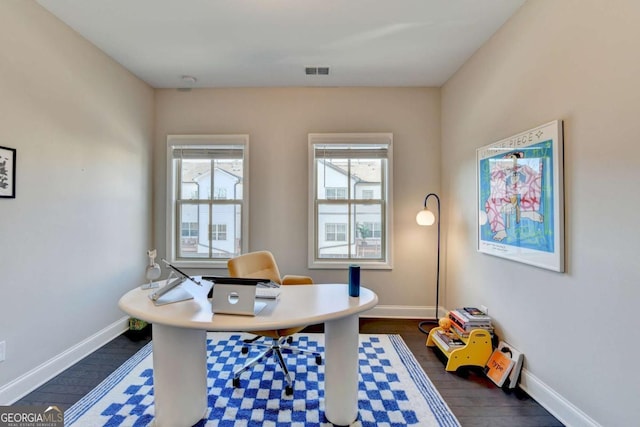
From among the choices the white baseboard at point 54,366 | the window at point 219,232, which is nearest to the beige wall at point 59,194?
the white baseboard at point 54,366

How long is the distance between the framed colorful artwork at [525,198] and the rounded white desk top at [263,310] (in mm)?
1205

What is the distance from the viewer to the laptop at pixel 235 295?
4.77ft

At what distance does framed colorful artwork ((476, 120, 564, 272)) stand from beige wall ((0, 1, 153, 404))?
3.56 metres

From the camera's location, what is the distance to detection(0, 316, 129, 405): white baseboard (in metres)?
1.83

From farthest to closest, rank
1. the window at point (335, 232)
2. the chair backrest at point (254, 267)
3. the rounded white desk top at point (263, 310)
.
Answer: the window at point (335, 232) < the chair backrest at point (254, 267) < the rounded white desk top at point (263, 310)

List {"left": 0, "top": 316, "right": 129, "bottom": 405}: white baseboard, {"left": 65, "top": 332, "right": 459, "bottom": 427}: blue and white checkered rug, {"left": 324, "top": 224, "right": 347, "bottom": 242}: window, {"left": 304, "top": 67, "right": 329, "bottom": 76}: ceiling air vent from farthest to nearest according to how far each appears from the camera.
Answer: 1. {"left": 324, "top": 224, "right": 347, "bottom": 242}: window
2. {"left": 304, "top": 67, "right": 329, "bottom": 76}: ceiling air vent
3. {"left": 0, "top": 316, "right": 129, "bottom": 405}: white baseboard
4. {"left": 65, "top": 332, "right": 459, "bottom": 427}: blue and white checkered rug

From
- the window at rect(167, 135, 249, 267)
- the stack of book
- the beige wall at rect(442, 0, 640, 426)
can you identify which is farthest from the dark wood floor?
the window at rect(167, 135, 249, 267)

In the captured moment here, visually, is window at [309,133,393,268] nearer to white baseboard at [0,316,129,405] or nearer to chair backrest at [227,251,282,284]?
chair backrest at [227,251,282,284]

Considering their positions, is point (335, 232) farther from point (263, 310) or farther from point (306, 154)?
point (263, 310)

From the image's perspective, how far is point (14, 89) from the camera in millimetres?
1865

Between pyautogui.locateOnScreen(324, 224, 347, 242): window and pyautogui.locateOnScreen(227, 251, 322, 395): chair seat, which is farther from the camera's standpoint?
pyautogui.locateOnScreen(324, 224, 347, 242): window

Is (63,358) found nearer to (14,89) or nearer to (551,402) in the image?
(14,89)

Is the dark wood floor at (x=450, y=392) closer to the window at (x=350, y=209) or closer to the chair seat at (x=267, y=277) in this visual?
the chair seat at (x=267, y=277)

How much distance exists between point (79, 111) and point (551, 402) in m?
4.20
